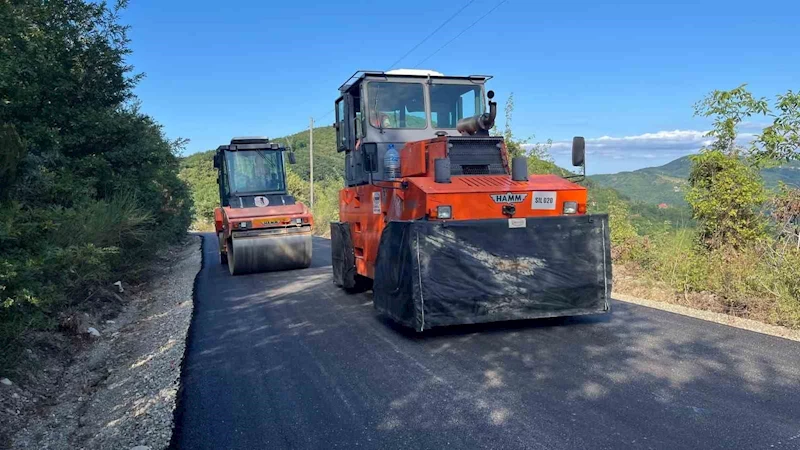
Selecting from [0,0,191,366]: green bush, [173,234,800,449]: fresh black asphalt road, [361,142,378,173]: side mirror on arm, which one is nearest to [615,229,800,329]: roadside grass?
[173,234,800,449]: fresh black asphalt road

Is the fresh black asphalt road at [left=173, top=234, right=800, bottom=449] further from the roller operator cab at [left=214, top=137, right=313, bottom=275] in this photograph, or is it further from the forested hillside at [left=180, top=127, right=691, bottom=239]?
the roller operator cab at [left=214, top=137, right=313, bottom=275]

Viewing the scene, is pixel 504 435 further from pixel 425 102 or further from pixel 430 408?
pixel 425 102

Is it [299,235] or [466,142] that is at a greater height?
[466,142]

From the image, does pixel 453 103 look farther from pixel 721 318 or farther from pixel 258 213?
pixel 258 213

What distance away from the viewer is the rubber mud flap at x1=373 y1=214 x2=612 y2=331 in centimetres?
563

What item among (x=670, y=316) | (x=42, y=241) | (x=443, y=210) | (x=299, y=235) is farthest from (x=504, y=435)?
(x=299, y=235)

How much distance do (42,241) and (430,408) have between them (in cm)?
433

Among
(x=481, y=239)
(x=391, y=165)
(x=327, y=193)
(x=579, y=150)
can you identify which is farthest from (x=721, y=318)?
(x=327, y=193)

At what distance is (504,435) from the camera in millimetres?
3520

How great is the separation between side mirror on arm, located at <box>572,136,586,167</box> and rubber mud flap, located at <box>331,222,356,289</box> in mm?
3333

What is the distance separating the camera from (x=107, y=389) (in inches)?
215

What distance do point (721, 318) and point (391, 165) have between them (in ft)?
14.0

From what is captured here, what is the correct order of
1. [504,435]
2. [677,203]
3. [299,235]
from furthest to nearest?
[299,235], [677,203], [504,435]

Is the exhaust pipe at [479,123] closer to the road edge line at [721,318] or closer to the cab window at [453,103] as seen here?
the cab window at [453,103]
